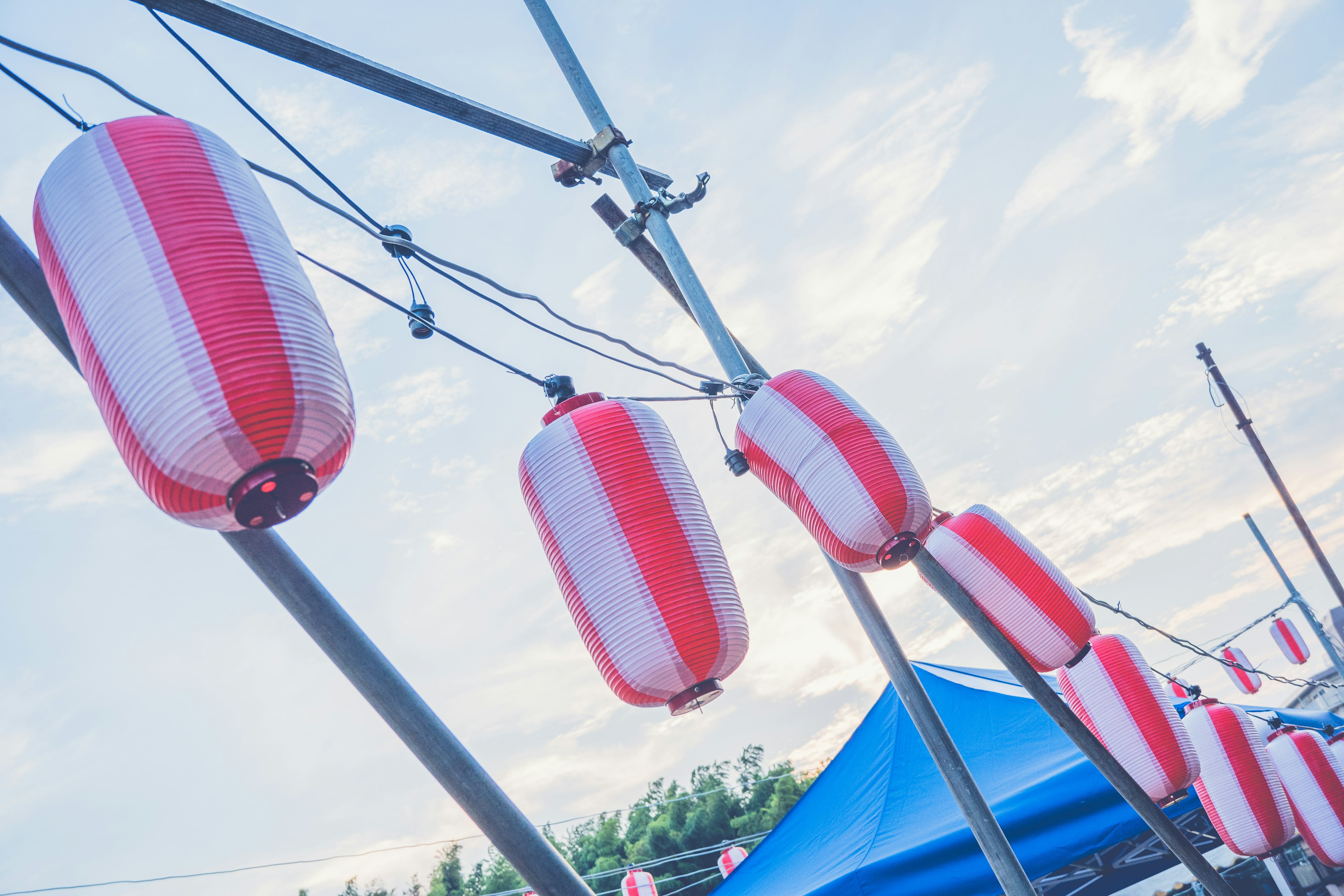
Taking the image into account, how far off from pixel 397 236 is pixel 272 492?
1446 millimetres

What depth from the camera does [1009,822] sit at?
513 cm

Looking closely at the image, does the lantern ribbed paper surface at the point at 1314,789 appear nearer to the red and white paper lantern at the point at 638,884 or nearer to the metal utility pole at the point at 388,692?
the metal utility pole at the point at 388,692

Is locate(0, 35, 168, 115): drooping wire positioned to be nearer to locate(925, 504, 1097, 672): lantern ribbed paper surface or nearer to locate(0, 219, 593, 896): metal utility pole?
locate(0, 219, 593, 896): metal utility pole

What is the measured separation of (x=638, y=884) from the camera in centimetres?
1222

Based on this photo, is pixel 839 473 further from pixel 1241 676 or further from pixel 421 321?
pixel 1241 676

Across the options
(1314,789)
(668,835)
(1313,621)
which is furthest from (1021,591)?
(668,835)

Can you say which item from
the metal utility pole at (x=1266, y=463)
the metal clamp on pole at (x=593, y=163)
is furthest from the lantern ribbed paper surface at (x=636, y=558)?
the metal utility pole at (x=1266, y=463)

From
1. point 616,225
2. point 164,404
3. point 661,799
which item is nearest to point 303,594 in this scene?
point 164,404

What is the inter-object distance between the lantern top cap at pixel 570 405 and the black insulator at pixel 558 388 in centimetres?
4

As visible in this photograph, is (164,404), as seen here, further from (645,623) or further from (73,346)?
(645,623)

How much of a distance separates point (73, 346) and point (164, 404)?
0.35 m

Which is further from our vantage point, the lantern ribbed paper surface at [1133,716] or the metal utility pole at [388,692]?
the lantern ribbed paper surface at [1133,716]

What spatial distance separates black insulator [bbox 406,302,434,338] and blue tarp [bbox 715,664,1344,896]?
163 inches

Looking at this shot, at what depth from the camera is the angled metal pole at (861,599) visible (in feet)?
11.4
